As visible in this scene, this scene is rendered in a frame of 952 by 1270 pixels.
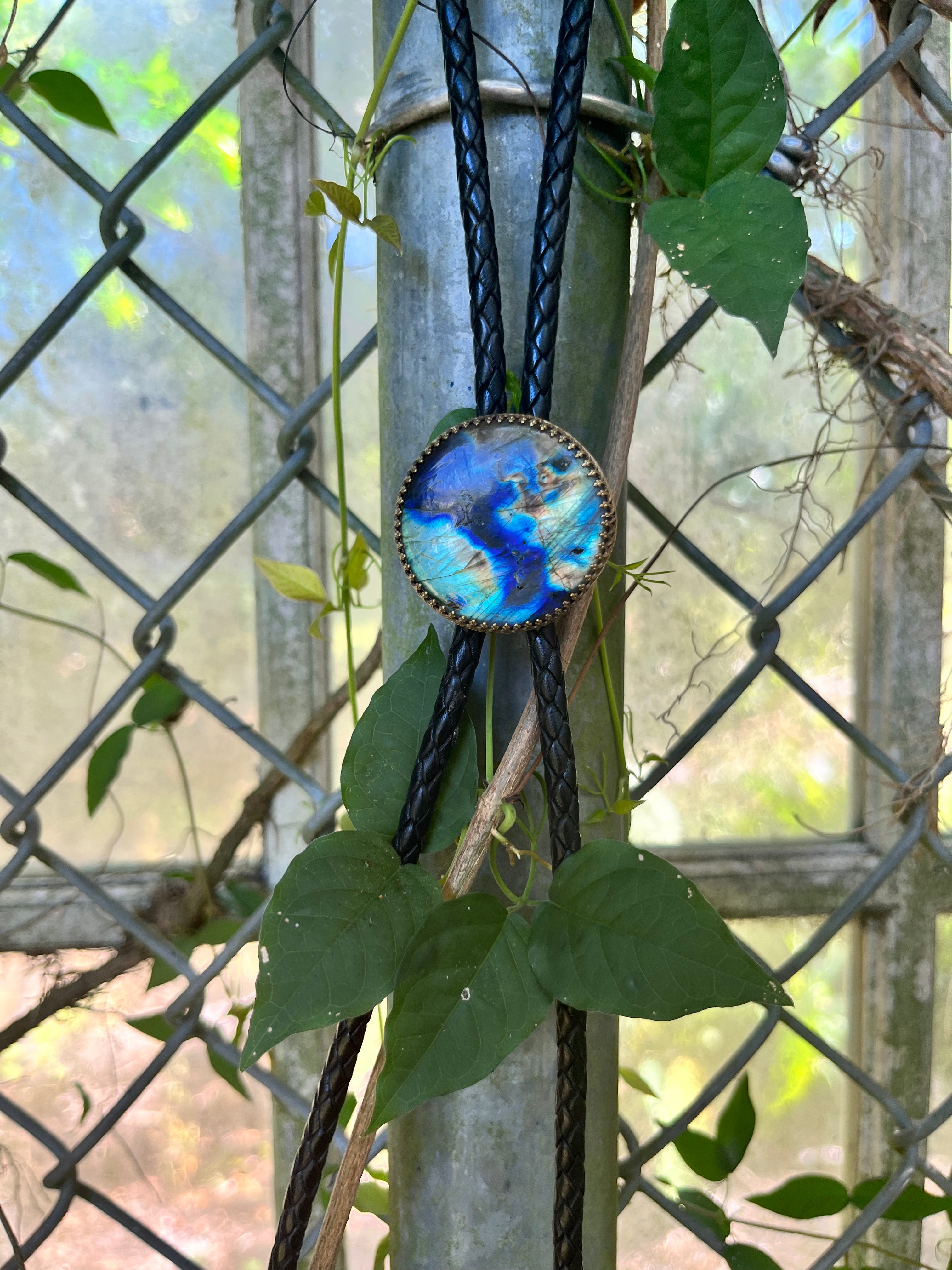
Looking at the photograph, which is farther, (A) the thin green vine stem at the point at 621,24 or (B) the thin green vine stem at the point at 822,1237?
(B) the thin green vine stem at the point at 822,1237

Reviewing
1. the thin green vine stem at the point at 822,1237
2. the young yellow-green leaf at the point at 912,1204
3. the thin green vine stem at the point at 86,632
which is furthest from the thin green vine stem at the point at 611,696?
the thin green vine stem at the point at 86,632

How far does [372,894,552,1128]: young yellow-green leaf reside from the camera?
259 mm

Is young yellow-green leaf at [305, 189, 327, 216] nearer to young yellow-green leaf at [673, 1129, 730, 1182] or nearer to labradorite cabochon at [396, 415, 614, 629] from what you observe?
labradorite cabochon at [396, 415, 614, 629]

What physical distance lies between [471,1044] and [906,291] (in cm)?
63

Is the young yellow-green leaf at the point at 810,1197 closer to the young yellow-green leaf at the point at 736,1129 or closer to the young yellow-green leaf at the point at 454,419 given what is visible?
the young yellow-green leaf at the point at 736,1129

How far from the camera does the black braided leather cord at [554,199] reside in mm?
266

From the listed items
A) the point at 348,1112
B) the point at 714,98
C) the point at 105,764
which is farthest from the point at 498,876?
the point at 105,764

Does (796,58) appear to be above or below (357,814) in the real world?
above

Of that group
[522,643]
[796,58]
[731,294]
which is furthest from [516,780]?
[796,58]

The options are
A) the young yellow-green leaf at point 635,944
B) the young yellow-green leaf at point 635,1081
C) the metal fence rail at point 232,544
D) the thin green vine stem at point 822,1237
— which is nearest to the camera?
the young yellow-green leaf at point 635,944

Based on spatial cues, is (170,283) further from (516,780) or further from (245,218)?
(516,780)

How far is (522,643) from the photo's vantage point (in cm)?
30

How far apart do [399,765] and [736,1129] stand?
41 cm

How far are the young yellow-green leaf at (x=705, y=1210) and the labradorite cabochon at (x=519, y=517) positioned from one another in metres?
0.45
